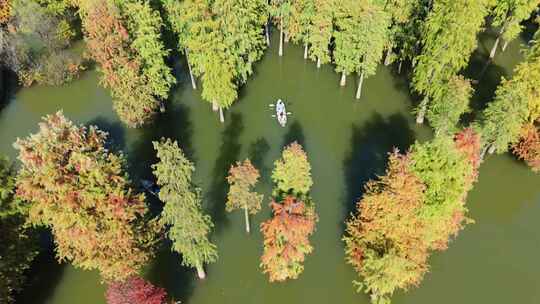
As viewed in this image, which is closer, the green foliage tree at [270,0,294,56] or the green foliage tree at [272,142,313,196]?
the green foliage tree at [272,142,313,196]

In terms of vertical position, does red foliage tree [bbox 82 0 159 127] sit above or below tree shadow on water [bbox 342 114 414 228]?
above

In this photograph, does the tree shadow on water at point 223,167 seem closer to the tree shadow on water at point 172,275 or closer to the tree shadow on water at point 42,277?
the tree shadow on water at point 172,275

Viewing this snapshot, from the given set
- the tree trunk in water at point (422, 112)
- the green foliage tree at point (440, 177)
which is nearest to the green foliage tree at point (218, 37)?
the tree trunk in water at point (422, 112)

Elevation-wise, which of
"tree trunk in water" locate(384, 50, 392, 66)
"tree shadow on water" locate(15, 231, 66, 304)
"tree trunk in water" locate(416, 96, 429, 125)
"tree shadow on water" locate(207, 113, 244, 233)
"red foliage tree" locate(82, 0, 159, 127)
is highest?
"red foliage tree" locate(82, 0, 159, 127)

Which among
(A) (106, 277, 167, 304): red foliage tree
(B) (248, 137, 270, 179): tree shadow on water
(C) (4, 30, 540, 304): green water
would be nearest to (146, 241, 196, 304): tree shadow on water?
(C) (4, 30, 540, 304): green water

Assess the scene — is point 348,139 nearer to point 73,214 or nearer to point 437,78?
point 437,78

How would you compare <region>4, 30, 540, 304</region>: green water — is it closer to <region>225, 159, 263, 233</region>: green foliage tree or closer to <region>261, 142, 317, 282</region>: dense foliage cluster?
<region>225, 159, 263, 233</region>: green foliage tree

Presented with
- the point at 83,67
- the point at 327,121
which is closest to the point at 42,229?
the point at 83,67
